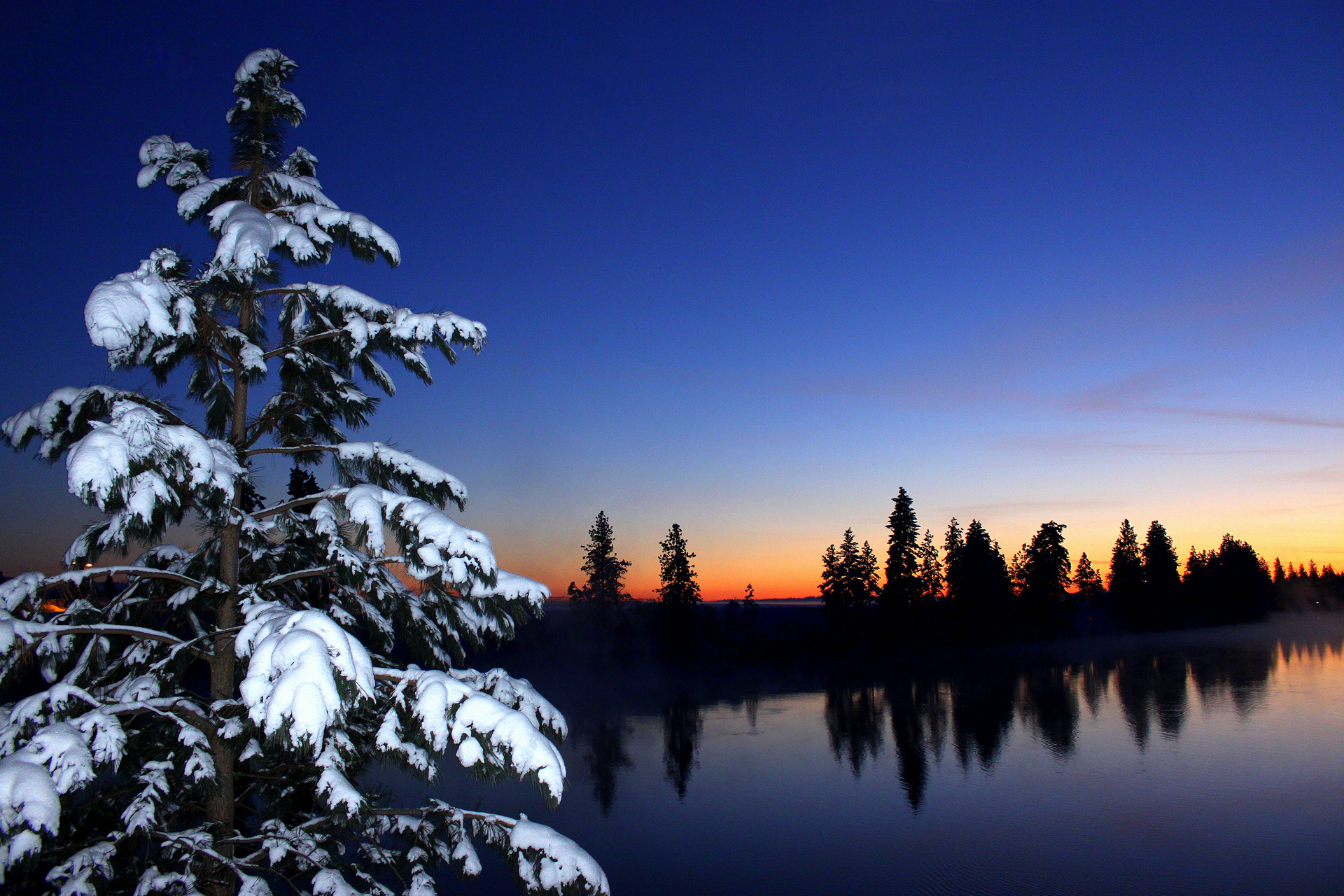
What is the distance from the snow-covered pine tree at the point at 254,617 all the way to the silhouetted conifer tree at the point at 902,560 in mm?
57201

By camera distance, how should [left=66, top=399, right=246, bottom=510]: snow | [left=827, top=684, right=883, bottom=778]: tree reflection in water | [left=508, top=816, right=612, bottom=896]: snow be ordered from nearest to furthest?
[left=66, top=399, right=246, bottom=510]: snow, [left=508, top=816, right=612, bottom=896]: snow, [left=827, top=684, right=883, bottom=778]: tree reflection in water

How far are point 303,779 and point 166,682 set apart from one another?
1.12 metres

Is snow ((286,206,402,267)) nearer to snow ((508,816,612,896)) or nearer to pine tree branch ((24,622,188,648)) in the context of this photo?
pine tree branch ((24,622,188,648))

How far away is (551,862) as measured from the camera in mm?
4148

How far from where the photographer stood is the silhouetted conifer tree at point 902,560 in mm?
59062

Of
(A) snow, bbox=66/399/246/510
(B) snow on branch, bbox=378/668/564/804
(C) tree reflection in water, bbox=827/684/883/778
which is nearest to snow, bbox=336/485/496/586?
(B) snow on branch, bbox=378/668/564/804

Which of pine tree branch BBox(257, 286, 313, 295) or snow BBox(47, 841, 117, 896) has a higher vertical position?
pine tree branch BBox(257, 286, 313, 295)

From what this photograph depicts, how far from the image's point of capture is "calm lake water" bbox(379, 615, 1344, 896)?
665 inches

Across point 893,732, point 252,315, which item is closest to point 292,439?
point 252,315

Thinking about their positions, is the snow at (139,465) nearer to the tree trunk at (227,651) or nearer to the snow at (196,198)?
the tree trunk at (227,651)

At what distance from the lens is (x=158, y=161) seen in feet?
18.4

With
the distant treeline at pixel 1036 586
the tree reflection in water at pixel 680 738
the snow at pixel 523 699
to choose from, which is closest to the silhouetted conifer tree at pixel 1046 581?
the distant treeline at pixel 1036 586

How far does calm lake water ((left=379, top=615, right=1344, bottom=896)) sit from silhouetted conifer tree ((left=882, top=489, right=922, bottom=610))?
1454 centimetres

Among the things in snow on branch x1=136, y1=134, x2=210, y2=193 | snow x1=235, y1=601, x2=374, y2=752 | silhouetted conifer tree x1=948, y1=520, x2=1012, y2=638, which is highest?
snow on branch x1=136, y1=134, x2=210, y2=193
